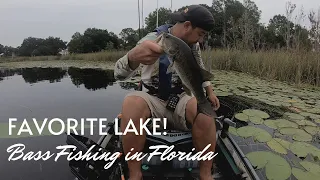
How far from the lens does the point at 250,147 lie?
131 inches

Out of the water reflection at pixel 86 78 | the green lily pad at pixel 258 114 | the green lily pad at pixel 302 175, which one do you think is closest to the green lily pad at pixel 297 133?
the green lily pad at pixel 258 114

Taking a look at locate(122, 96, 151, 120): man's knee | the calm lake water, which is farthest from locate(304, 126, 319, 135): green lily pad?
the calm lake water

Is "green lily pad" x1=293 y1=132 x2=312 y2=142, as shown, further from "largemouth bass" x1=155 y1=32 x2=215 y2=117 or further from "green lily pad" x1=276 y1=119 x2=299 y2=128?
"largemouth bass" x1=155 y1=32 x2=215 y2=117

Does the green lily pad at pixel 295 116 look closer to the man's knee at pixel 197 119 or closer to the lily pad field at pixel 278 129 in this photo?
the lily pad field at pixel 278 129

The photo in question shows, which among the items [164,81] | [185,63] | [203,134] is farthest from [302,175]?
[185,63]

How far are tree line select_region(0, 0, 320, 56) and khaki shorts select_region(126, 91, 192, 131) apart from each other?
1221 mm

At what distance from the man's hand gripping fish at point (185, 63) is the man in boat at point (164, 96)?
137mm

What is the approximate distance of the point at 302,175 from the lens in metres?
2.45

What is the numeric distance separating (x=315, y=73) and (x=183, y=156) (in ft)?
20.5

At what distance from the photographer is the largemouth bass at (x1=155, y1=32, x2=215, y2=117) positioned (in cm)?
169

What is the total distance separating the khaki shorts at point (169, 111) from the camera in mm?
2178

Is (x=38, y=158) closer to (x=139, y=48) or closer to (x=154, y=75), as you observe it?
(x=154, y=75)

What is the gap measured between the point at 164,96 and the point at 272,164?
127 cm

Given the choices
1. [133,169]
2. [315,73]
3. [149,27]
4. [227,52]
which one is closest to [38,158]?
[133,169]
